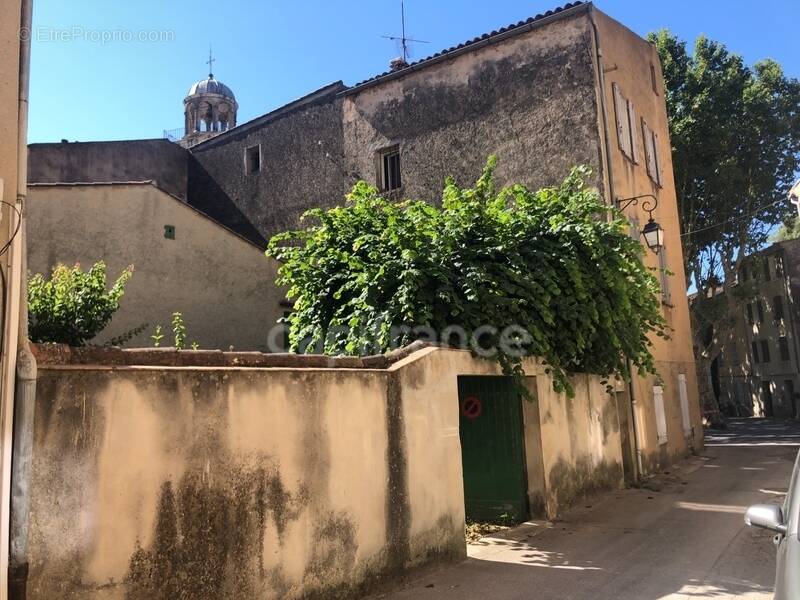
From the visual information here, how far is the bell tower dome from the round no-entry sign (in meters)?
30.3

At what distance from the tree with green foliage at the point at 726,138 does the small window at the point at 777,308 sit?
1771 centimetres

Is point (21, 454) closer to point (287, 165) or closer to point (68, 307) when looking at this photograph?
point (68, 307)

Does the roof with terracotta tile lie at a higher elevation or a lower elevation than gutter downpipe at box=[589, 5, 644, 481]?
higher

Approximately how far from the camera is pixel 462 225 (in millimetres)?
8852

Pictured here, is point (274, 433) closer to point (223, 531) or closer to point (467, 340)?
point (223, 531)

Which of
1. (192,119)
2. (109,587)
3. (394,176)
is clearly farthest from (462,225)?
(192,119)

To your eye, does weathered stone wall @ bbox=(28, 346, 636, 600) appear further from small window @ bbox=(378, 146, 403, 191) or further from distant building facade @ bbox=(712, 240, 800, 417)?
distant building facade @ bbox=(712, 240, 800, 417)

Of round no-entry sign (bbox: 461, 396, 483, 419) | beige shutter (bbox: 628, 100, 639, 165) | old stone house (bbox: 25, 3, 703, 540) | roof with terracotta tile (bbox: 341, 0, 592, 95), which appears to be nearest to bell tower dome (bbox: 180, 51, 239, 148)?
old stone house (bbox: 25, 3, 703, 540)

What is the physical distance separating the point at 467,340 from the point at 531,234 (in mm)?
2140

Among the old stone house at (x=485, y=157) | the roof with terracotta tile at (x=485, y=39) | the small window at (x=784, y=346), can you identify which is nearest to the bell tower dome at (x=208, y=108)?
the old stone house at (x=485, y=157)

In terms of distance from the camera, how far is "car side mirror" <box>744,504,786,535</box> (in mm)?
3355

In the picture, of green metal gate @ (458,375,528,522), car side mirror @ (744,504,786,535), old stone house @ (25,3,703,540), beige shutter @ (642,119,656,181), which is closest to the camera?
car side mirror @ (744,504,786,535)

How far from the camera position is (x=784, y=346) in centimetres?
3984

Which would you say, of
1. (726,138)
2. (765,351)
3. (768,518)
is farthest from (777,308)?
(768,518)
